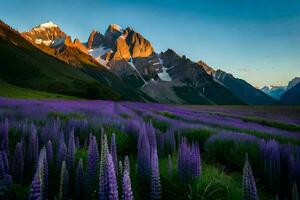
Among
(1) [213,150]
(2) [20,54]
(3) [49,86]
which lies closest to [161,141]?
(1) [213,150]

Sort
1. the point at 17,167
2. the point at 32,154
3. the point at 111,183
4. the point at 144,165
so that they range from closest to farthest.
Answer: the point at 111,183 < the point at 17,167 < the point at 144,165 < the point at 32,154

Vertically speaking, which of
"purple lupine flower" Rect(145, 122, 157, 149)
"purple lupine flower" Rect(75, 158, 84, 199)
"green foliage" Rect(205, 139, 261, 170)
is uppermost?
"purple lupine flower" Rect(145, 122, 157, 149)

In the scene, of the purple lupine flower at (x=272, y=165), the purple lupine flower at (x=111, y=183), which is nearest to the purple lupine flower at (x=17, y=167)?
the purple lupine flower at (x=111, y=183)

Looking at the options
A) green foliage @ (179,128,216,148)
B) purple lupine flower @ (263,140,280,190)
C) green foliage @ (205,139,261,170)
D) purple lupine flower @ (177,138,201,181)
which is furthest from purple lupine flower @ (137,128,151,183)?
green foliage @ (179,128,216,148)

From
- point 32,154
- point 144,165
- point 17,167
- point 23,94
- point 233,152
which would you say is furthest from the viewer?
point 23,94

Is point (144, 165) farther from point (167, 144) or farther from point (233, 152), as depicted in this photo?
point (233, 152)

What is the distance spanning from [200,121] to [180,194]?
1087 cm

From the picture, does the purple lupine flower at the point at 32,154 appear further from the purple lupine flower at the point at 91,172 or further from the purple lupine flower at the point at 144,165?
the purple lupine flower at the point at 144,165

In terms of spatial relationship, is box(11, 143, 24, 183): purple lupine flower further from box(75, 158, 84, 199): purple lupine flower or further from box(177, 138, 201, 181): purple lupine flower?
box(177, 138, 201, 181): purple lupine flower

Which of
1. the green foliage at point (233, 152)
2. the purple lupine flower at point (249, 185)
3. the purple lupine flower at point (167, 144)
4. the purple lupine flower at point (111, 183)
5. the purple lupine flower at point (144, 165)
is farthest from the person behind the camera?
the purple lupine flower at point (167, 144)

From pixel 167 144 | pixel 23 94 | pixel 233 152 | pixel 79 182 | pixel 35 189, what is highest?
Answer: pixel 23 94

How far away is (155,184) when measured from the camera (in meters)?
3.14

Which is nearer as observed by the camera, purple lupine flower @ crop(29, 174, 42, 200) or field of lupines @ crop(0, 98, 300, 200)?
purple lupine flower @ crop(29, 174, 42, 200)

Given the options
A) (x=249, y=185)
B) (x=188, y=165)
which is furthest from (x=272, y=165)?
(x=249, y=185)
